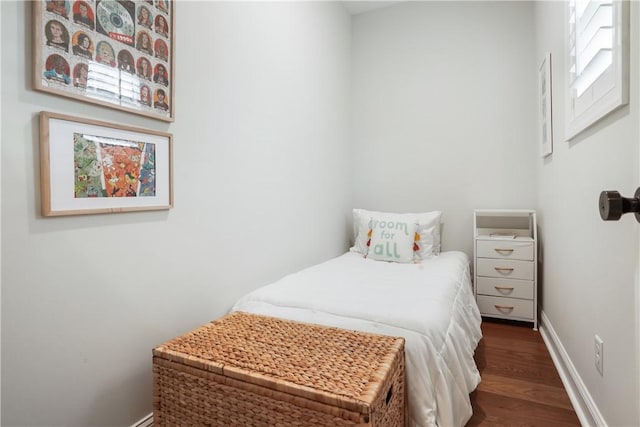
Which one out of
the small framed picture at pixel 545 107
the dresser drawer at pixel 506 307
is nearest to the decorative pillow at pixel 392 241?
the dresser drawer at pixel 506 307

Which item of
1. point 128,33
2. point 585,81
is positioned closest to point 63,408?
point 128,33

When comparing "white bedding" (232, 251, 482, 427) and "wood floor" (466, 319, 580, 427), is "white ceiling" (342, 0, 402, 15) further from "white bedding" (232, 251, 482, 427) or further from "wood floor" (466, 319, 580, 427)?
"wood floor" (466, 319, 580, 427)

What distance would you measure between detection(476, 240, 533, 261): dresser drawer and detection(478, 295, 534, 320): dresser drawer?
33 centimetres

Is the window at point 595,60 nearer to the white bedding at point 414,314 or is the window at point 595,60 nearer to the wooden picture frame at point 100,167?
the white bedding at point 414,314

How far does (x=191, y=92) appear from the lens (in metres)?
1.53

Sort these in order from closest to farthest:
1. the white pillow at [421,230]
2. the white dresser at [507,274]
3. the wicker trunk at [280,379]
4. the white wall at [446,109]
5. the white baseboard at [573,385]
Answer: the wicker trunk at [280,379] → the white baseboard at [573,385] → the white dresser at [507,274] → the white pillow at [421,230] → the white wall at [446,109]

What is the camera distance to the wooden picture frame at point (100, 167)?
40.4 inches

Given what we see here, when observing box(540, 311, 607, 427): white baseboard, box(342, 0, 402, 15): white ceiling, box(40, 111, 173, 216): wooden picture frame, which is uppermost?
box(342, 0, 402, 15): white ceiling

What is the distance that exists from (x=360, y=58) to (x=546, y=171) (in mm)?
2027

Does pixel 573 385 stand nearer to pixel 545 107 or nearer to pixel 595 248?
pixel 595 248

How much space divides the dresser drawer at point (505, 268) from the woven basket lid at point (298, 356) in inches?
67.2

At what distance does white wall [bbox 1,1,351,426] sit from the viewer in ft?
3.19

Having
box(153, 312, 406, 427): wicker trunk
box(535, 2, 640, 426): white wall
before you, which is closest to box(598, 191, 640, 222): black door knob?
box(535, 2, 640, 426): white wall

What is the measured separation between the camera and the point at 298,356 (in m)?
1.15
